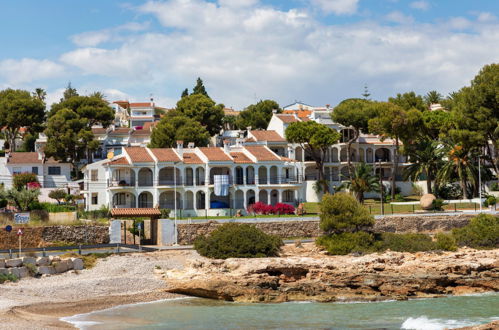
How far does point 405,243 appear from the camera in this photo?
162 feet

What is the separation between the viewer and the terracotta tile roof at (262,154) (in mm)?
67244

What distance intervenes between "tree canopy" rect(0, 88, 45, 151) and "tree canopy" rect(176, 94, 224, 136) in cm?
1713

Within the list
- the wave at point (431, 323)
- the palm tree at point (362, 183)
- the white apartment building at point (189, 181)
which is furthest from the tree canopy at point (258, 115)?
the wave at point (431, 323)

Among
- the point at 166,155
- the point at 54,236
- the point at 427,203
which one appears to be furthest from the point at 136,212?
the point at 427,203

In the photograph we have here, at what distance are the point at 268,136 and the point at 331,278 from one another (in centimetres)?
4126

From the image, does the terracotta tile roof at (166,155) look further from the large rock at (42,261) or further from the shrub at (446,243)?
the shrub at (446,243)

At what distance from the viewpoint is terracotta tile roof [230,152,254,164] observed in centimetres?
6600

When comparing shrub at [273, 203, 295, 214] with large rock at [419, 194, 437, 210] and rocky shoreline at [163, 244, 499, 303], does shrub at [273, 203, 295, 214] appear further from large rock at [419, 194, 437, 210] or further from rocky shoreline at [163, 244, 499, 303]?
rocky shoreline at [163, 244, 499, 303]

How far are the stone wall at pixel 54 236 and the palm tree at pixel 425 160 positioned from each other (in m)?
35.3

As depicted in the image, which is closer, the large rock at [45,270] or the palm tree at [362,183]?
the large rock at [45,270]

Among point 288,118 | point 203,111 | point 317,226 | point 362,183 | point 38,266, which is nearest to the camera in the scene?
point 38,266

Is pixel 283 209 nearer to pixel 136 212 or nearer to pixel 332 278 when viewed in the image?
pixel 136 212

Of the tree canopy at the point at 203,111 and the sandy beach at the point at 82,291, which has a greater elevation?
the tree canopy at the point at 203,111

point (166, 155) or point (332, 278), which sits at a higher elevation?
point (166, 155)
